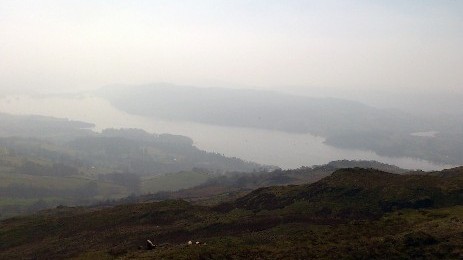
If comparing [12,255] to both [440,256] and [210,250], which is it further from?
[440,256]

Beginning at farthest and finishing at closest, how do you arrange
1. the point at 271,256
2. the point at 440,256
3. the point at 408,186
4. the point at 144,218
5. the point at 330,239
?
the point at 144,218
the point at 408,186
the point at 330,239
the point at 271,256
the point at 440,256

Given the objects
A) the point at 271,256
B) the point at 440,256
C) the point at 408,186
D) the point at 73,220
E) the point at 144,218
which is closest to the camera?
the point at 440,256

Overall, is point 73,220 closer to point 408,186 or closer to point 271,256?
point 271,256

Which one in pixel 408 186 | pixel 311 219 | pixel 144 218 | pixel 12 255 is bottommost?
pixel 12 255

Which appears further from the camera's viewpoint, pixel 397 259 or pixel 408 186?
pixel 408 186

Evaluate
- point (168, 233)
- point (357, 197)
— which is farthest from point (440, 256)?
point (168, 233)

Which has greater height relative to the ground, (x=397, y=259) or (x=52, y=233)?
(x=397, y=259)
